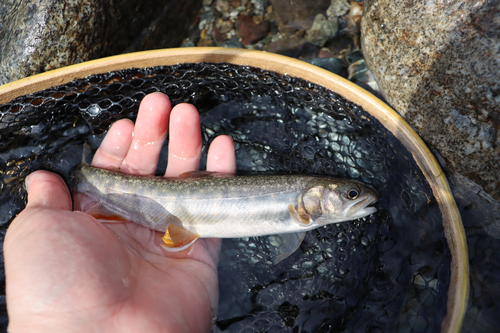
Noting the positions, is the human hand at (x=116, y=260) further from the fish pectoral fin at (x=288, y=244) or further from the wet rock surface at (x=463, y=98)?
the wet rock surface at (x=463, y=98)

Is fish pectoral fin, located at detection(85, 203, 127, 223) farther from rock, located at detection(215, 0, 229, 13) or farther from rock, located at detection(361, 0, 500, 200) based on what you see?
rock, located at detection(215, 0, 229, 13)

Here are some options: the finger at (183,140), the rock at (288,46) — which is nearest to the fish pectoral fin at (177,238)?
the finger at (183,140)

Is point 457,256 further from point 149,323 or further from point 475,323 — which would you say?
point 149,323

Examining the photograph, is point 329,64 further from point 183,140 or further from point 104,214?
point 104,214

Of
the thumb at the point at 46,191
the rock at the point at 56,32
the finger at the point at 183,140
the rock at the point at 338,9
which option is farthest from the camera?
the rock at the point at 338,9

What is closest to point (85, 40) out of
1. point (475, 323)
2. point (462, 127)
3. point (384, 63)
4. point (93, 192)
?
point (93, 192)

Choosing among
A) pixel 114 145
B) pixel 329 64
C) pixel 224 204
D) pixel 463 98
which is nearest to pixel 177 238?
pixel 224 204

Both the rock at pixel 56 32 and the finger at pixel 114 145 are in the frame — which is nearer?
the finger at pixel 114 145
